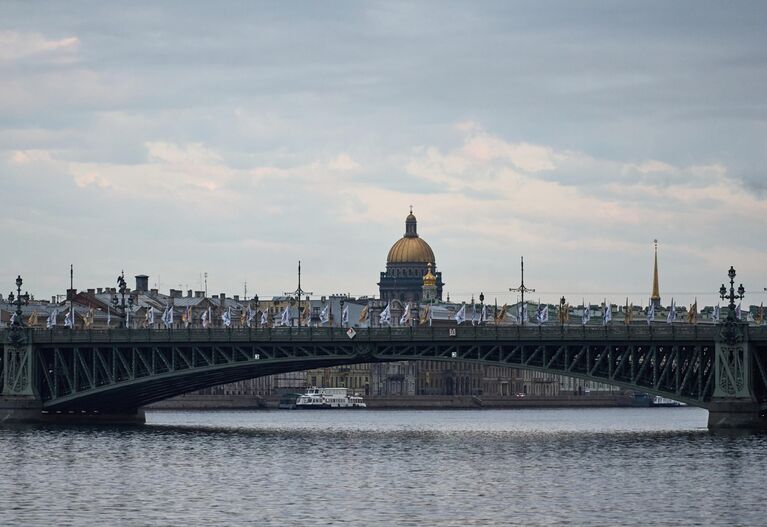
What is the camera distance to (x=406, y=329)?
4112 inches

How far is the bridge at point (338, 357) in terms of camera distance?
3812 inches

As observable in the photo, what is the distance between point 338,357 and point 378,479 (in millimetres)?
31582

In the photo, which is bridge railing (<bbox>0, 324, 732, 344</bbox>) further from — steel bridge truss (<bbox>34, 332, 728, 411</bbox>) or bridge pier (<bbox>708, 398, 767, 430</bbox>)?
bridge pier (<bbox>708, 398, 767, 430</bbox>)

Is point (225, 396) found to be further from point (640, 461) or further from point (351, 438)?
point (640, 461)

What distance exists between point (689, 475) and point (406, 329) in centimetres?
3365

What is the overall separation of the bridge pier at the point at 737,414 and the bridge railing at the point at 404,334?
3.33 m

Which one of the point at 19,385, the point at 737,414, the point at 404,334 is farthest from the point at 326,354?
the point at 737,414

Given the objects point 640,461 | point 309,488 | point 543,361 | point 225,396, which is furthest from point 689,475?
point 225,396

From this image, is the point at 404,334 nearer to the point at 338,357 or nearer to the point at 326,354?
the point at 338,357

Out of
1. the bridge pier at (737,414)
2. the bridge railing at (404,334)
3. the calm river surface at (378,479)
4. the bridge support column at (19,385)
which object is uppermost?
the bridge railing at (404,334)

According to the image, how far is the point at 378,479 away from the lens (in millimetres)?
71875

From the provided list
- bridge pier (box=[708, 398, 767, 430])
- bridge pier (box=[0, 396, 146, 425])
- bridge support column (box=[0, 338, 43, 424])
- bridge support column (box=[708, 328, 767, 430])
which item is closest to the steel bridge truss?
bridge pier (box=[0, 396, 146, 425])

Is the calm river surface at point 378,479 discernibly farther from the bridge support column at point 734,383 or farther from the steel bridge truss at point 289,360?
the steel bridge truss at point 289,360

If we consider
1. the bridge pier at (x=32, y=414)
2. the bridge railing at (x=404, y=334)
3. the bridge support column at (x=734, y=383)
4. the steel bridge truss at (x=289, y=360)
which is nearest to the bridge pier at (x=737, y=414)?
the bridge support column at (x=734, y=383)
